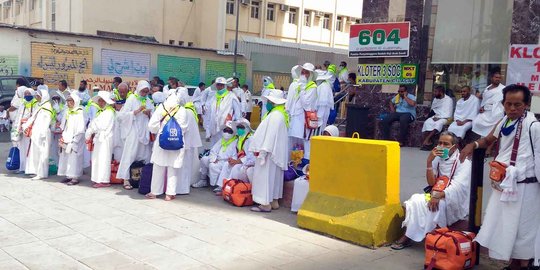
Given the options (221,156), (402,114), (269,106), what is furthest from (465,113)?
(221,156)

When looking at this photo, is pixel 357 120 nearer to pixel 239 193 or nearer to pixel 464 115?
pixel 464 115

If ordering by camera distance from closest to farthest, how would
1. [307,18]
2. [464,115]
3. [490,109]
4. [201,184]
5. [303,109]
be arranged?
[201,184]
[303,109]
[490,109]
[464,115]
[307,18]

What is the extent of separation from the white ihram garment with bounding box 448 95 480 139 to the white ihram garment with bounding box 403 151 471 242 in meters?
5.43

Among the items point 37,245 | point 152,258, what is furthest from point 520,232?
point 37,245

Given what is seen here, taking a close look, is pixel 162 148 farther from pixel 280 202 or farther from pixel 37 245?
pixel 37 245

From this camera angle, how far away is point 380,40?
13.1 meters

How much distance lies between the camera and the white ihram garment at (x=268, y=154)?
23.8 ft

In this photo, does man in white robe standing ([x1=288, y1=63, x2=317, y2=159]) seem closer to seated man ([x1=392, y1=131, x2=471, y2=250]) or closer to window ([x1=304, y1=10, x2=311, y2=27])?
seated man ([x1=392, y1=131, x2=471, y2=250])

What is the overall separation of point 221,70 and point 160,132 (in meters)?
18.7

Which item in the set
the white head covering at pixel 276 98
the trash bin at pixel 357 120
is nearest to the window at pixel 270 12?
the trash bin at pixel 357 120

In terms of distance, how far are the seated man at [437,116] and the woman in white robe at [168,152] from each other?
605 cm

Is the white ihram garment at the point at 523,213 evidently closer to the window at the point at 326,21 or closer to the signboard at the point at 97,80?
the signboard at the point at 97,80

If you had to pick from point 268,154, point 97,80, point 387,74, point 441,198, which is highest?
point 387,74

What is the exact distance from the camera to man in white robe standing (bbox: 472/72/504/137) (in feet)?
33.8
